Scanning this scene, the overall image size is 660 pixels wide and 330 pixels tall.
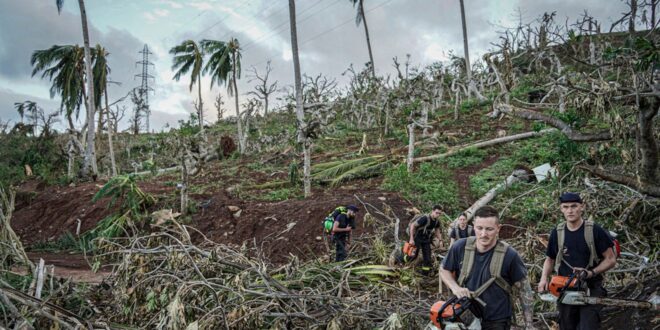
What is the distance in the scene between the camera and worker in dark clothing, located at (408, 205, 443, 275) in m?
7.14

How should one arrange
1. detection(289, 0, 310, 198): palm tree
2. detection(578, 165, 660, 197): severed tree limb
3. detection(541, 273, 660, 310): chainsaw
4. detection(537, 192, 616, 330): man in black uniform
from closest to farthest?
detection(541, 273, 660, 310): chainsaw < detection(537, 192, 616, 330): man in black uniform < detection(578, 165, 660, 197): severed tree limb < detection(289, 0, 310, 198): palm tree

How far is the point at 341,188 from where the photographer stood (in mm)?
12891

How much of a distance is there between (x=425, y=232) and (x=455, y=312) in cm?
432

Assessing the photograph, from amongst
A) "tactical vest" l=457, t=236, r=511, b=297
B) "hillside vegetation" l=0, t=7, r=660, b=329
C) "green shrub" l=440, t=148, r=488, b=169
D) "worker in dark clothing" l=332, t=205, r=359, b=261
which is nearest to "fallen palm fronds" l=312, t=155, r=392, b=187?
"hillside vegetation" l=0, t=7, r=660, b=329

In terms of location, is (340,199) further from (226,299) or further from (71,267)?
(226,299)

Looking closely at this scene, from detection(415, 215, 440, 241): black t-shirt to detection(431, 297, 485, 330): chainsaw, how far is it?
4091 millimetres

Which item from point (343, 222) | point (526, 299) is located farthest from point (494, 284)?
point (343, 222)

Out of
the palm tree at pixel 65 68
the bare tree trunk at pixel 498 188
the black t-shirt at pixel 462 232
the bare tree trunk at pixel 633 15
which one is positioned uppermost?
the palm tree at pixel 65 68

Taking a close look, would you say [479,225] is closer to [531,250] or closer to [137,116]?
[531,250]

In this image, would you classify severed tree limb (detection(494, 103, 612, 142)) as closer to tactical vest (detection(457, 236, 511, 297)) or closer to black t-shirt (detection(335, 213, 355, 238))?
black t-shirt (detection(335, 213, 355, 238))

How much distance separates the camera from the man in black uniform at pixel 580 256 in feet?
12.1

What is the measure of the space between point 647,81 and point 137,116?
3335cm

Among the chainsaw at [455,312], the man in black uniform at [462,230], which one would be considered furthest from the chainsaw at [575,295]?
the man in black uniform at [462,230]

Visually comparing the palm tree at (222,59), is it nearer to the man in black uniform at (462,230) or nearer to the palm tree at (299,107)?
the palm tree at (299,107)
